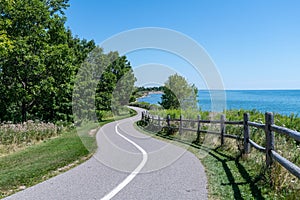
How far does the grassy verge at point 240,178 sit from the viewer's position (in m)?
4.98

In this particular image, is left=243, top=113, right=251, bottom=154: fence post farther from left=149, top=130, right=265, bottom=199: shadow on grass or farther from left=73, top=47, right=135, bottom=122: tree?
left=73, top=47, right=135, bottom=122: tree

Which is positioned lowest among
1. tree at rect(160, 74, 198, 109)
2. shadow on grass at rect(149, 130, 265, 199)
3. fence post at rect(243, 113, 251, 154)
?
shadow on grass at rect(149, 130, 265, 199)

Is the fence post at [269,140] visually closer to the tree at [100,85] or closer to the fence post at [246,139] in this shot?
the fence post at [246,139]

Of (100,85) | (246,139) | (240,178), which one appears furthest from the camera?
(100,85)

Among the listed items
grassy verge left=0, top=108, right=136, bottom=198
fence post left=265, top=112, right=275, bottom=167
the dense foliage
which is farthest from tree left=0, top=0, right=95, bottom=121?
fence post left=265, top=112, right=275, bottom=167

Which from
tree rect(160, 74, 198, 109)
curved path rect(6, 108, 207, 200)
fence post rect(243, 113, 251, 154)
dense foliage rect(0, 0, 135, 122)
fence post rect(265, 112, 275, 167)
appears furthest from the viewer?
tree rect(160, 74, 198, 109)

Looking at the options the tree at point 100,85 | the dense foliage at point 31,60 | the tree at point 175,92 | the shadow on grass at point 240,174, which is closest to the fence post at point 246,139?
the shadow on grass at point 240,174

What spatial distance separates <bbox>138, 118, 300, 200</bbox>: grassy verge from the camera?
4984 mm

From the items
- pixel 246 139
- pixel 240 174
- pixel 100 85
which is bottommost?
pixel 240 174

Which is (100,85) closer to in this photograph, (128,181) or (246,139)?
(246,139)

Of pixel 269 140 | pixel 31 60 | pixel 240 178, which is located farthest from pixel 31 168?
pixel 31 60

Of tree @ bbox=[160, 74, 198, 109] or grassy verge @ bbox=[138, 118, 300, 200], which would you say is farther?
A: tree @ bbox=[160, 74, 198, 109]

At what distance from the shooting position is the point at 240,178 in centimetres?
620

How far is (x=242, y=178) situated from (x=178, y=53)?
10833 millimetres
